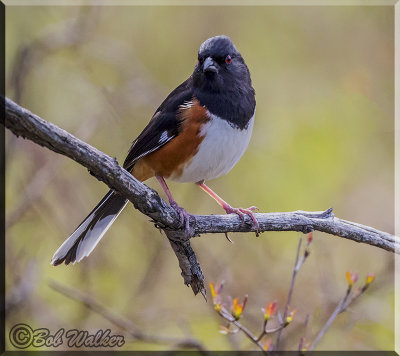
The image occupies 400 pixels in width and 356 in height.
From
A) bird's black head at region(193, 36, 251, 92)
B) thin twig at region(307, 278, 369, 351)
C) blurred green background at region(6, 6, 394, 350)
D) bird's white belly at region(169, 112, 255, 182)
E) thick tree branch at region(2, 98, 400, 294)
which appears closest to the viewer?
thick tree branch at region(2, 98, 400, 294)

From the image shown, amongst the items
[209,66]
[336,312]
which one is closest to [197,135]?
[209,66]

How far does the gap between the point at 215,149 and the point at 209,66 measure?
0.51m

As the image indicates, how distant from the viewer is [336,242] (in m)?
5.40

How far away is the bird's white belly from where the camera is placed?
10.7 feet

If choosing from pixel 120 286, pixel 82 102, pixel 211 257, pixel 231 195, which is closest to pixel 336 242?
pixel 231 195

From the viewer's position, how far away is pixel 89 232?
350 centimetres

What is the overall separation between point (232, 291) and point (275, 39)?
3.09m

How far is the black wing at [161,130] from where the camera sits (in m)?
3.34

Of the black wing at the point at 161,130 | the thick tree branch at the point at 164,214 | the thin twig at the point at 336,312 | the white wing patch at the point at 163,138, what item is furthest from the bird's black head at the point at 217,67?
the thin twig at the point at 336,312

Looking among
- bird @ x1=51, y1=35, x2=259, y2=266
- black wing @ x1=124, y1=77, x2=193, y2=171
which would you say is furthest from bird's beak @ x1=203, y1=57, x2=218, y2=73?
black wing @ x1=124, y1=77, x2=193, y2=171

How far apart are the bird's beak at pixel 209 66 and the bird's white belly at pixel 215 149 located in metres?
0.27

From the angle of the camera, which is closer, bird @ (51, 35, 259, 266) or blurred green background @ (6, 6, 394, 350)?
bird @ (51, 35, 259, 266)

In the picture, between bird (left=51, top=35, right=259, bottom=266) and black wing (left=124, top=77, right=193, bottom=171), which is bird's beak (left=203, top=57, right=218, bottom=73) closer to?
bird (left=51, top=35, right=259, bottom=266)

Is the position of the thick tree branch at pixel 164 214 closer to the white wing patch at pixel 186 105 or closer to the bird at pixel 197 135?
the bird at pixel 197 135
